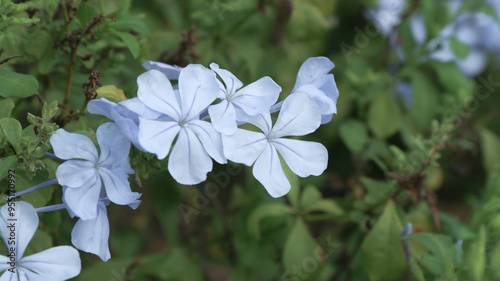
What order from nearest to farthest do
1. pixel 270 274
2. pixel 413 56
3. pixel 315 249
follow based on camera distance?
pixel 315 249 < pixel 270 274 < pixel 413 56

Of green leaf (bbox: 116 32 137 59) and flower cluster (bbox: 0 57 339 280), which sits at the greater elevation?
green leaf (bbox: 116 32 137 59)

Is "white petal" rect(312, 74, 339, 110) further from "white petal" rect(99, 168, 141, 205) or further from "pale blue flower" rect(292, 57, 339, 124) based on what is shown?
"white petal" rect(99, 168, 141, 205)

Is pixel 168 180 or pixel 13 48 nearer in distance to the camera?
pixel 13 48

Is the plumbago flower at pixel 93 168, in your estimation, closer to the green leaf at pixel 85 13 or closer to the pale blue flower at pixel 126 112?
the pale blue flower at pixel 126 112

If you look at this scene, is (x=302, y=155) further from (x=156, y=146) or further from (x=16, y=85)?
(x=16, y=85)

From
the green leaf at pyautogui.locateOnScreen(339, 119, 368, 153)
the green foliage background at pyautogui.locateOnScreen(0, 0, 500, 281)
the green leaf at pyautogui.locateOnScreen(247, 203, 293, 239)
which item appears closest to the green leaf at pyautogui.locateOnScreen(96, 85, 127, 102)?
the green foliage background at pyautogui.locateOnScreen(0, 0, 500, 281)

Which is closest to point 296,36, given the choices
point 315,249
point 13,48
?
point 315,249

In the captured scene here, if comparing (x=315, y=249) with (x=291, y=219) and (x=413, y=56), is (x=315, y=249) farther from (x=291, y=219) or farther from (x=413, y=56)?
(x=413, y=56)
